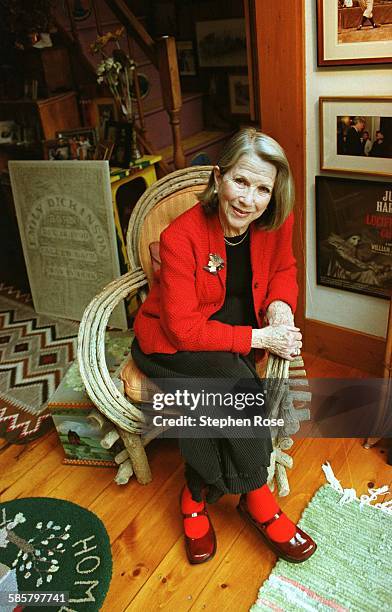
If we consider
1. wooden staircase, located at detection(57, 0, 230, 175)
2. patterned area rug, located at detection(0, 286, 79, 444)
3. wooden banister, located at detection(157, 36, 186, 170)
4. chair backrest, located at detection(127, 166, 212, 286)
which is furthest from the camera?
wooden staircase, located at detection(57, 0, 230, 175)

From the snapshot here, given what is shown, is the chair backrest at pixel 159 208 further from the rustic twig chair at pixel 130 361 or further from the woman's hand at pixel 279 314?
the woman's hand at pixel 279 314

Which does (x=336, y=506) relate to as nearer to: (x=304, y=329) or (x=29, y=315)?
(x=304, y=329)

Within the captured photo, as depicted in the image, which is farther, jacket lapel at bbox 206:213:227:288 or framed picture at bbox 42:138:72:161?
framed picture at bbox 42:138:72:161

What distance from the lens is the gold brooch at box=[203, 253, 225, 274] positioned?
1531mm

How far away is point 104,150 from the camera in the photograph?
2.65 metres

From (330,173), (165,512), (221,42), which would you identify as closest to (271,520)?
(165,512)

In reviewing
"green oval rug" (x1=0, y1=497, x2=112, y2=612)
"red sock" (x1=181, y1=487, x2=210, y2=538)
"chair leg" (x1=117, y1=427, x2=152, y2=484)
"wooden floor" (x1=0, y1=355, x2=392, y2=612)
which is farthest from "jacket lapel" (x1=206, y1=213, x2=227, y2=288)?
"green oval rug" (x1=0, y1=497, x2=112, y2=612)

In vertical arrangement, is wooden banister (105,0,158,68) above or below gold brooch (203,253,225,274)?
above

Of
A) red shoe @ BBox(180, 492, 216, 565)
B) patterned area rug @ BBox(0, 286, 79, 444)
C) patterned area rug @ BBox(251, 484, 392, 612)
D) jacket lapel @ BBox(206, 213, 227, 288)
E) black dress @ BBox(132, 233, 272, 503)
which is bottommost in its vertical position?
patterned area rug @ BBox(251, 484, 392, 612)

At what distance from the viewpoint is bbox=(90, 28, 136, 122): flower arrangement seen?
2.51 meters

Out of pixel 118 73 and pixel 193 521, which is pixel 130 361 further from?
pixel 118 73

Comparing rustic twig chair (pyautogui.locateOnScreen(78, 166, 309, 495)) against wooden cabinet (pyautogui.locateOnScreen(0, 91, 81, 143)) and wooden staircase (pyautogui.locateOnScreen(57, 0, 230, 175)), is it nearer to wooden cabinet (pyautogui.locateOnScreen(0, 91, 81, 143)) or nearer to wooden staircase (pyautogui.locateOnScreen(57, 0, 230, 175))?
wooden staircase (pyautogui.locateOnScreen(57, 0, 230, 175))

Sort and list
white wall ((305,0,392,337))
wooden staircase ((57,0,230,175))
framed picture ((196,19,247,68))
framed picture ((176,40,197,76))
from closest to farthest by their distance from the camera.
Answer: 1. white wall ((305,0,392,337))
2. wooden staircase ((57,0,230,175))
3. framed picture ((196,19,247,68))
4. framed picture ((176,40,197,76))

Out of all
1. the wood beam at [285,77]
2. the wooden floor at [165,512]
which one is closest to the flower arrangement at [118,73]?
the wood beam at [285,77]
